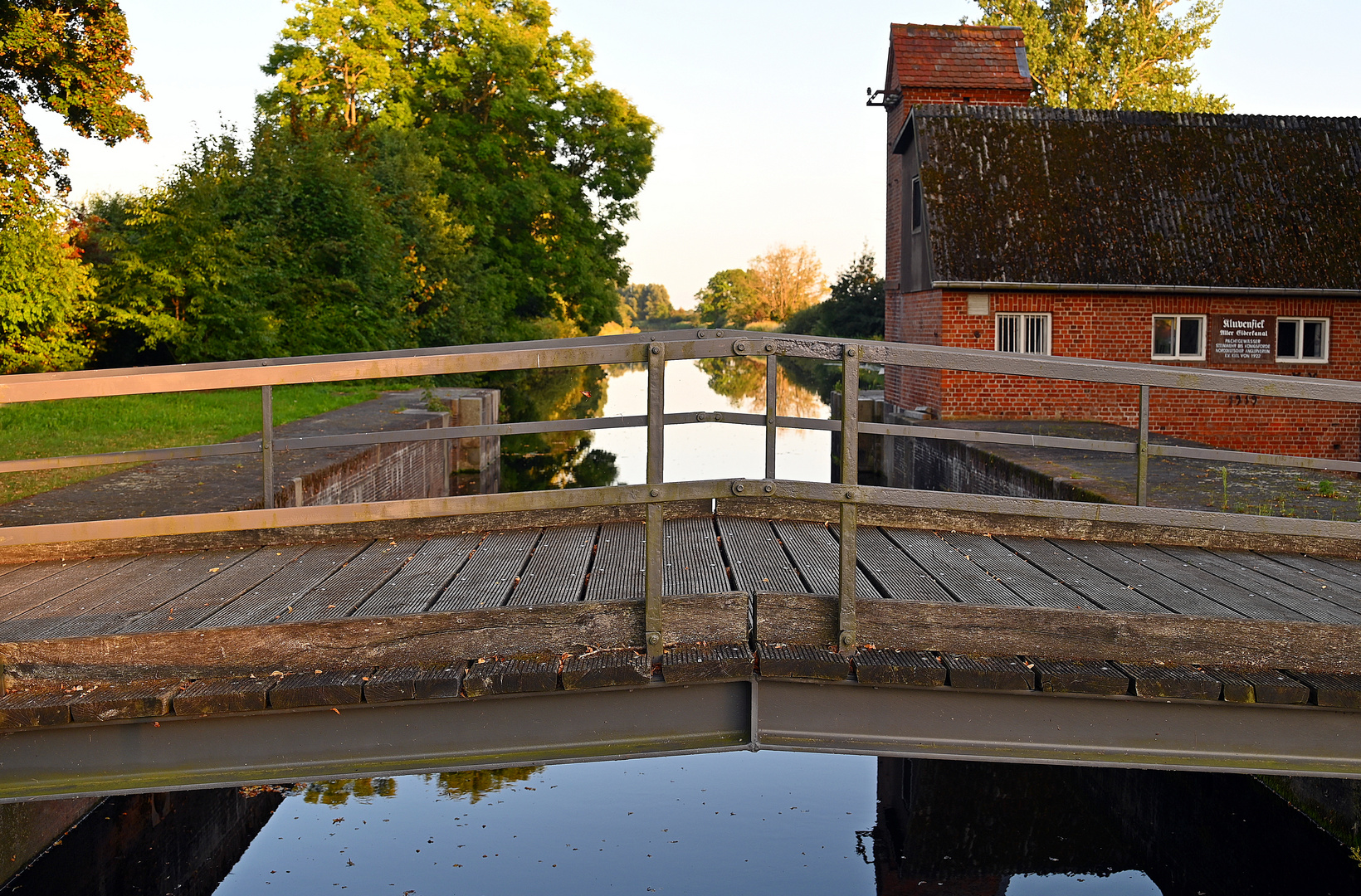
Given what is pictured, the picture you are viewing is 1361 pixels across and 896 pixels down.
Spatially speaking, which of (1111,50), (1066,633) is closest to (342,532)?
(1066,633)

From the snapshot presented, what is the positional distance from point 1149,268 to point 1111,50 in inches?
1417

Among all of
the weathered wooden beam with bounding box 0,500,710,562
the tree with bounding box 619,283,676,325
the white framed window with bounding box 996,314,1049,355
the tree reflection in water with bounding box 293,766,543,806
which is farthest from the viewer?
the tree with bounding box 619,283,676,325

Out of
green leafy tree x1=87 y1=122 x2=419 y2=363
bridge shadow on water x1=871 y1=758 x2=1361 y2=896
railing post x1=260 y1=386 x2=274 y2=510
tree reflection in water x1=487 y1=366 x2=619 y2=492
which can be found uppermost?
green leafy tree x1=87 y1=122 x2=419 y2=363

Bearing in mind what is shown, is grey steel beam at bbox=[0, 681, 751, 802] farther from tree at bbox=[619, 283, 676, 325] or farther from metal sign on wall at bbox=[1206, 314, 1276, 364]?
tree at bbox=[619, 283, 676, 325]

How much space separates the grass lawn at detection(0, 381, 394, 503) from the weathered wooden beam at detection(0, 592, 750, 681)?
17.2 feet

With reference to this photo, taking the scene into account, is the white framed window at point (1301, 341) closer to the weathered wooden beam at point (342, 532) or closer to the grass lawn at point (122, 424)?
the grass lawn at point (122, 424)

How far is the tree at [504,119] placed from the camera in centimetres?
3694

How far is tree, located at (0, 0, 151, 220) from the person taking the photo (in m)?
17.7

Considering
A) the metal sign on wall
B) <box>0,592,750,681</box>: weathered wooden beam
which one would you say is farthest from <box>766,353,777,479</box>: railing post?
the metal sign on wall

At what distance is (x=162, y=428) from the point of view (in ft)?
42.5

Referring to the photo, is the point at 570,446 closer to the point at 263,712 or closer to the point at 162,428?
the point at 162,428

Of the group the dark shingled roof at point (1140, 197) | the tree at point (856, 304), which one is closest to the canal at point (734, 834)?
the dark shingled roof at point (1140, 197)

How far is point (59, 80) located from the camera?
18.5 m

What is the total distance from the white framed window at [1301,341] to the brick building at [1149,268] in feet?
0.09
